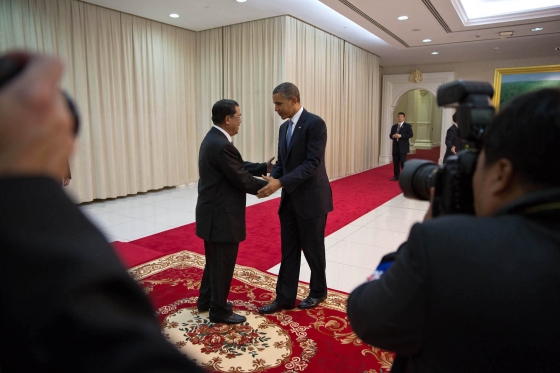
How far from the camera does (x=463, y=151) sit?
88cm

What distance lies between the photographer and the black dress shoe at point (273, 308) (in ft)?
9.86

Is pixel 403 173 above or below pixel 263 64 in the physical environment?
below

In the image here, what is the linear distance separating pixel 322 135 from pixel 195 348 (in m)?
1.70

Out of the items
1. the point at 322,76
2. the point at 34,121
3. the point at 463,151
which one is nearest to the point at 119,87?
the point at 322,76

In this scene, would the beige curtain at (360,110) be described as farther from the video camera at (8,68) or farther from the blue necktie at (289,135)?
the video camera at (8,68)

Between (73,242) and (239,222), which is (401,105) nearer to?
(239,222)

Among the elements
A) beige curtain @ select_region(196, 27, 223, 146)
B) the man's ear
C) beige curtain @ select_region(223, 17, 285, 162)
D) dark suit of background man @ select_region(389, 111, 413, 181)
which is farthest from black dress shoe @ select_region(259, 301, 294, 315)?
dark suit of background man @ select_region(389, 111, 413, 181)

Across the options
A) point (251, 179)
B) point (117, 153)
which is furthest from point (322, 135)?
point (117, 153)

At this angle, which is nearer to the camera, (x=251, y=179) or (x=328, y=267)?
(x=251, y=179)

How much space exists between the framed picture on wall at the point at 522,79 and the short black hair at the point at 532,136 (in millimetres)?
8076

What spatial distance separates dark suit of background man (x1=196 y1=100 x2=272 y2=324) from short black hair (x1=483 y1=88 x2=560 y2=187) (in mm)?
2074

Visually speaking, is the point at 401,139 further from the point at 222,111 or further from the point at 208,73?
the point at 222,111

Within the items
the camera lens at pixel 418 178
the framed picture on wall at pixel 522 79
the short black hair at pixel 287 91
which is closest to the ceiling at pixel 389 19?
the framed picture on wall at pixel 522 79

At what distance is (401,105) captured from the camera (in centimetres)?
1681
